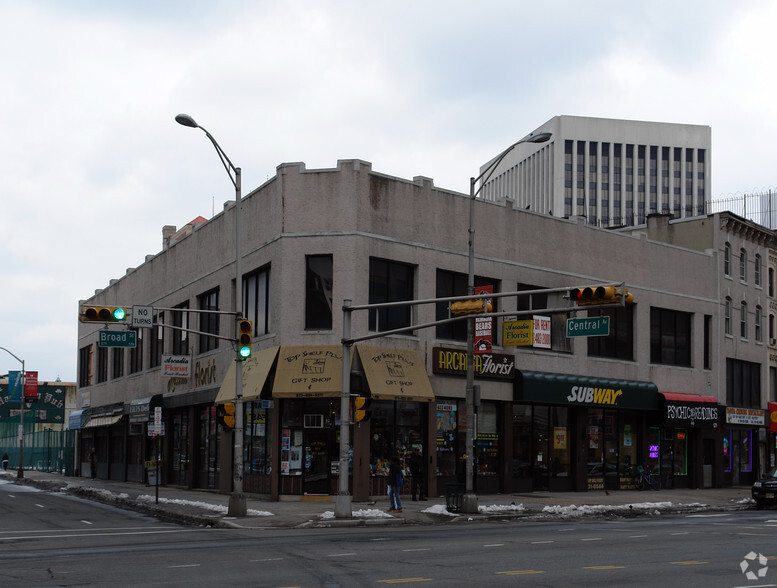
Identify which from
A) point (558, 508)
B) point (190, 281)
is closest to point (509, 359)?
point (558, 508)

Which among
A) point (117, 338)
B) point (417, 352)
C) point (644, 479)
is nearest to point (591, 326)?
point (417, 352)

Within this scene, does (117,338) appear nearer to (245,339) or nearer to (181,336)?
(245,339)

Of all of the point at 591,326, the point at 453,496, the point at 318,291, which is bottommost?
the point at 453,496

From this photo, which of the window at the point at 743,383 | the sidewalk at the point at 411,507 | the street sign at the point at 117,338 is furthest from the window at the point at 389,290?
the window at the point at 743,383

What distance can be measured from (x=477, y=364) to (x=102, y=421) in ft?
89.4

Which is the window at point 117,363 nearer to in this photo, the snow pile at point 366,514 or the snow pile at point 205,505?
the snow pile at point 205,505

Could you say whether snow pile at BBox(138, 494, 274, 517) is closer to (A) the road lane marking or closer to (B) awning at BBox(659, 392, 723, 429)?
(A) the road lane marking

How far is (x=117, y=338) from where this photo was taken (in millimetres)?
32906

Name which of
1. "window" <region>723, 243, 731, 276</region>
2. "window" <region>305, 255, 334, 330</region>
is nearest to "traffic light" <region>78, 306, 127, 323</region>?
"window" <region>305, 255, 334, 330</region>

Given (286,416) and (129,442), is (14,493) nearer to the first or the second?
(129,442)

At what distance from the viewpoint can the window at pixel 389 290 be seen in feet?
111

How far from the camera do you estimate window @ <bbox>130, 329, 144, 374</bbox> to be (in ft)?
167

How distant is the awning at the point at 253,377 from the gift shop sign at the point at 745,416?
82.2ft

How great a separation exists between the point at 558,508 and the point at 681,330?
17.9 m
